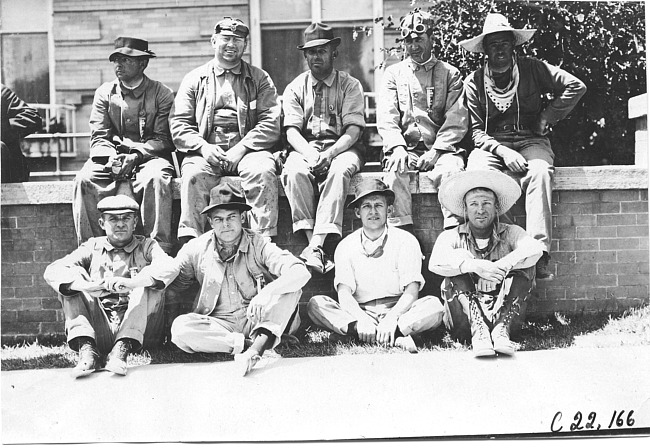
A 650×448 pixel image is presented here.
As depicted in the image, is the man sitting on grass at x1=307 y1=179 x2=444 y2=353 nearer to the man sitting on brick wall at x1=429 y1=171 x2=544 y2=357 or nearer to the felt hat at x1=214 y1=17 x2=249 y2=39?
the man sitting on brick wall at x1=429 y1=171 x2=544 y2=357

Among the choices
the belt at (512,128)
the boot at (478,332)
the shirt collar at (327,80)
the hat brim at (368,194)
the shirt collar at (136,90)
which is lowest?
the boot at (478,332)

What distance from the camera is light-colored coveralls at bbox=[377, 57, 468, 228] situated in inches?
235

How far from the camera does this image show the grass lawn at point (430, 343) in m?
5.18

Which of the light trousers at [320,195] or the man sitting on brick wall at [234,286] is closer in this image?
the man sitting on brick wall at [234,286]

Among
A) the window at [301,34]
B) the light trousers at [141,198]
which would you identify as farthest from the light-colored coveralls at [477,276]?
the window at [301,34]

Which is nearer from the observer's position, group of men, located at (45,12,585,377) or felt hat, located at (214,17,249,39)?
group of men, located at (45,12,585,377)

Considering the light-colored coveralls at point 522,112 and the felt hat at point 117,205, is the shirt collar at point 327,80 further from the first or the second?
the felt hat at point 117,205

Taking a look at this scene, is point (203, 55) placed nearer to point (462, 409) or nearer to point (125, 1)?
point (125, 1)

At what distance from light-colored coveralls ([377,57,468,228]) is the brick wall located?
0.37 m

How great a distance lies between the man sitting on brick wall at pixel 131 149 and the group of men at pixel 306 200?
1cm

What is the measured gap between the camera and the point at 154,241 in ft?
17.7

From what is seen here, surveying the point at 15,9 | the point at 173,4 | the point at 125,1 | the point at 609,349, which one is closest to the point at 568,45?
the point at 609,349

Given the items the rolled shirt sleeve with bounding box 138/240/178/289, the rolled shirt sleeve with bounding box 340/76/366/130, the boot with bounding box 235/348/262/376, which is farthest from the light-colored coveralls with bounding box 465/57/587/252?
the rolled shirt sleeve with bounding box 138/240/178/289

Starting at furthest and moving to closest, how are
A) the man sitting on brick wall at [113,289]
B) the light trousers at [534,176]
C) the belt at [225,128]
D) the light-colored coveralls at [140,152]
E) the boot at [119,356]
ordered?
the belt at [225,128]
the light-colored coveralls at [140,152]
the light trousers at [534,176]
the man sitting on brick wall at [113,289]
the boot at [119,356]
